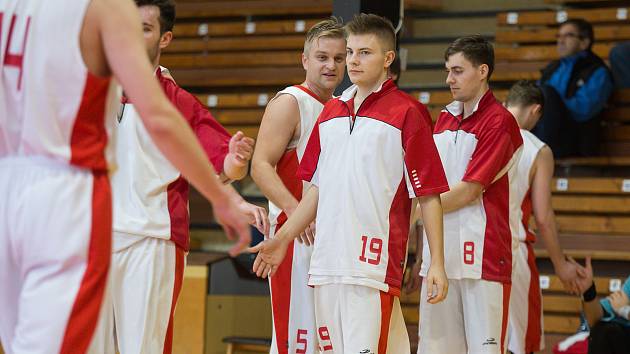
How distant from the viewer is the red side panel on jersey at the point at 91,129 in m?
2.73

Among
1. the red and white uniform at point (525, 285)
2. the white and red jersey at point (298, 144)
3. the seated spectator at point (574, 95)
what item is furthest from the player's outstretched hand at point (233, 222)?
the seated spectator at point (574, 95)

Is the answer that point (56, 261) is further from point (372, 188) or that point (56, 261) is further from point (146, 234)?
point (372, 188)

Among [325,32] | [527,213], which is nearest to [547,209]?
[527,213]

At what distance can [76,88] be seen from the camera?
272cm

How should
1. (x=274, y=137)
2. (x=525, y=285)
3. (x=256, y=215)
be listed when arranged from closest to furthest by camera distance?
(x=256, y=215), (x=274, y=137), (x=525, y=285)

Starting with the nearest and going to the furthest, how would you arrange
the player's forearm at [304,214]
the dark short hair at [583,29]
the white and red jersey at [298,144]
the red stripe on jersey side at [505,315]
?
1. the player's forearm at [304,214]
2. the white and red jersey at [298,144]
3. the red stripe on jersey side at [505,315]
4. the dark short hair at [583,29]

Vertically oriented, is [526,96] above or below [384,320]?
above

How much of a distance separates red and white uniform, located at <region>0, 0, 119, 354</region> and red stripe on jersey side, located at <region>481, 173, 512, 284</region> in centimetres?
300

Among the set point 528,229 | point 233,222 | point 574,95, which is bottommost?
point 233,222

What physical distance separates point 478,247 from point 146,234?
1.83 meters

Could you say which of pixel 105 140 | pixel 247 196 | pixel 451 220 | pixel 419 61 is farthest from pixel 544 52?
pixel 105 140

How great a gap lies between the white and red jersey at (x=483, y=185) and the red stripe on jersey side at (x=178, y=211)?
1.45 meters

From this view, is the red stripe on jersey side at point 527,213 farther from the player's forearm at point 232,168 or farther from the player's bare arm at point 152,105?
the player's bare arm at point 152,105

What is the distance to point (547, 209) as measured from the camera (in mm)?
6664
